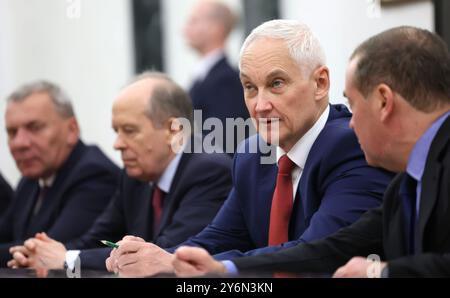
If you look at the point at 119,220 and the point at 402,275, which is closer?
the point at 402,275


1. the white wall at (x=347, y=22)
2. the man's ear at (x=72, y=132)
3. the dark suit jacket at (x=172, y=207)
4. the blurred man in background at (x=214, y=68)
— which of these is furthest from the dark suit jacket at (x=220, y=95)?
the dark suit jacket at (x=172, y=207)

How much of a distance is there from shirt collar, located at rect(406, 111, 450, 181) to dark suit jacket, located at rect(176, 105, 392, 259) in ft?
1.64

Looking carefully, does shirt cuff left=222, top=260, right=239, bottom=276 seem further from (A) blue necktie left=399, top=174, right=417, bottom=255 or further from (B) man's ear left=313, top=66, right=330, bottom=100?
(B) man's ear left=313, top=66, right=330, bottom=100

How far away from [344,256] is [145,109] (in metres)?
1.80

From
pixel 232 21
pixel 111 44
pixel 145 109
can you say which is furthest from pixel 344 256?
pixel 111 44

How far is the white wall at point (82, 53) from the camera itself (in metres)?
10.6

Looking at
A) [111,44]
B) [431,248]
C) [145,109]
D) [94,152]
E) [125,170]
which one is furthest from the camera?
[111,44]

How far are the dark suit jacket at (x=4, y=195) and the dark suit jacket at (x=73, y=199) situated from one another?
313mm

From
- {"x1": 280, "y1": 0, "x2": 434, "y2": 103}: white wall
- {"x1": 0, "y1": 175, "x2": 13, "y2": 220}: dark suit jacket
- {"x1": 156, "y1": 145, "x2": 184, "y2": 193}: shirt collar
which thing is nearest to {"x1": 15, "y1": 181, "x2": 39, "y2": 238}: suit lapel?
{"x1": 0, "y1": 175, "x2": 13, "y2": 220}: dark suit jacket

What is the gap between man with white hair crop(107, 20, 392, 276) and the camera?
361 cm

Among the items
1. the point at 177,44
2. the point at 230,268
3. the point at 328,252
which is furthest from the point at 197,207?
the point at 177,44

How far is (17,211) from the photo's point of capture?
5.80 meters
